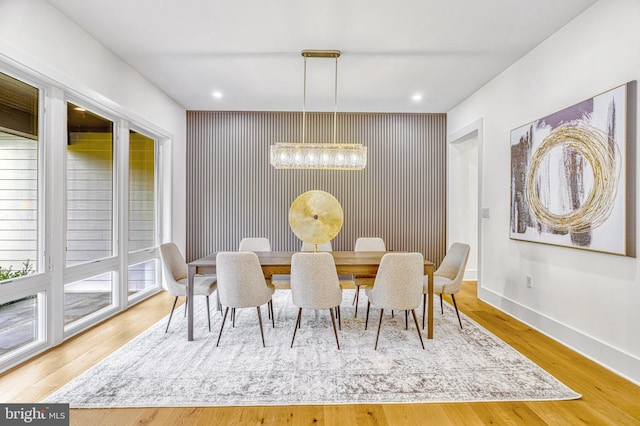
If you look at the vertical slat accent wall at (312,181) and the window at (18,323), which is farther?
the vertical slat accent wall at (312,181)

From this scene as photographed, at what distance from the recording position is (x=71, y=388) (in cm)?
205

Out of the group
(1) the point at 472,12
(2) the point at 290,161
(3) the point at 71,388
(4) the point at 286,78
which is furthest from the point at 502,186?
(3) the point at 71,388

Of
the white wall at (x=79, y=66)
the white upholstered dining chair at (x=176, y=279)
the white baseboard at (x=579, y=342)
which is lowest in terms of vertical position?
the white baseboard at (x=579, y=342)

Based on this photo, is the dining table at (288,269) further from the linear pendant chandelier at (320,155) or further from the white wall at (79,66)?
the white wall at (79,66)

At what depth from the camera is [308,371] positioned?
2.28 meters

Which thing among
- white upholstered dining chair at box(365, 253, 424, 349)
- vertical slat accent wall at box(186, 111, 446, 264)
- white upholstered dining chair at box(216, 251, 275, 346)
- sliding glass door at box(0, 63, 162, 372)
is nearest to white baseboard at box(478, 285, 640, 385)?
white upholstered dining chair at box(365, 253, 424, 349)

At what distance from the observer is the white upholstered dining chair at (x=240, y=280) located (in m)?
2.63

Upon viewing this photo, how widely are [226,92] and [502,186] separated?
12.4ft

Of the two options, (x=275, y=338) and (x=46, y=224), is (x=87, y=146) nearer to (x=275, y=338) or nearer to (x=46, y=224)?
(x=46, y=224)

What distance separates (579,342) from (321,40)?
11.4 ft

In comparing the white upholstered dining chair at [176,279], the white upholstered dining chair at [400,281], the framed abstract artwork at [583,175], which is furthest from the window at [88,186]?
the framed abstract artwork at [583,175]

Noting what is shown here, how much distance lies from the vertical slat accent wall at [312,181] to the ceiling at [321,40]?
0.89m

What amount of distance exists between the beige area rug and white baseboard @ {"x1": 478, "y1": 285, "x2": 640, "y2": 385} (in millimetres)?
529

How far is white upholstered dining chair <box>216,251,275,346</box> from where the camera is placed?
8.64ft
